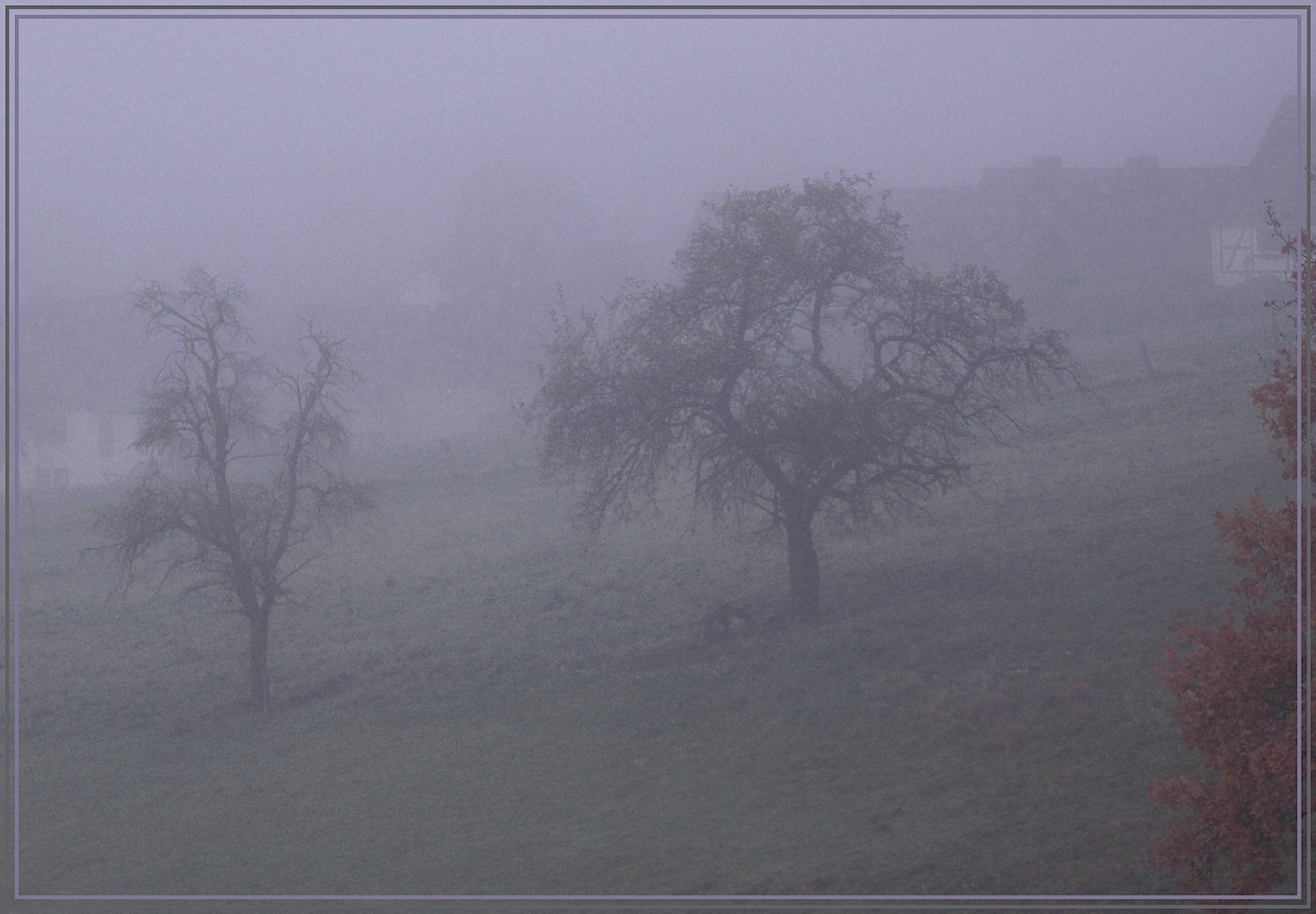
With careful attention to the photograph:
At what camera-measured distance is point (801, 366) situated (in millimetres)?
8969

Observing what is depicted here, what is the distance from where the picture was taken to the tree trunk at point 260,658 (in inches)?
343

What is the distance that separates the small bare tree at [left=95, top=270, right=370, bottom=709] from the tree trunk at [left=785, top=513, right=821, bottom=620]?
3608 millimetres

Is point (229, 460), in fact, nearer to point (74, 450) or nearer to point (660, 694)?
point (74, 450)

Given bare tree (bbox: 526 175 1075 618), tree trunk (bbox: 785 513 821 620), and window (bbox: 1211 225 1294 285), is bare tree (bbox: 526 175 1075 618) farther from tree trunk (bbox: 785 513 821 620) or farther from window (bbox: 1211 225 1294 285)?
window (bbox: 1211 225 1294 285)

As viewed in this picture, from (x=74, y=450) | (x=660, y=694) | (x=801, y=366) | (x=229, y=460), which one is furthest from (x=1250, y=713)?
(x=74, y=450)

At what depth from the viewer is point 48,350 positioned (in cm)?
866

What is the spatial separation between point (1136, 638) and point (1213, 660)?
3.01 metres

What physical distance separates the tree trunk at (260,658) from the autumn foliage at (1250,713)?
21.8 ft

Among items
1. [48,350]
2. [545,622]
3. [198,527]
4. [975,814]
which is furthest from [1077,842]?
[48,350]

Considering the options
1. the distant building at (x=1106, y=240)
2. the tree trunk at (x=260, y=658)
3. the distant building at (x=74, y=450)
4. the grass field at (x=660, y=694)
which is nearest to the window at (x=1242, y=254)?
the distant building at (x=1106, y=240)

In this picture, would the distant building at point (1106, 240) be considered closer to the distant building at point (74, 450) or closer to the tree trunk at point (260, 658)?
the tree trunk at point (260, 658)

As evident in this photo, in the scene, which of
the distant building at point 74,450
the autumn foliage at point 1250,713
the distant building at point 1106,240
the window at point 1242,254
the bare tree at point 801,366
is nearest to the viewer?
the autumn foliage at point 1250,713

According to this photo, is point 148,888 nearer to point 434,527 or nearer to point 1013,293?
point 434,527

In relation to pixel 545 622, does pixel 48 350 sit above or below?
above
